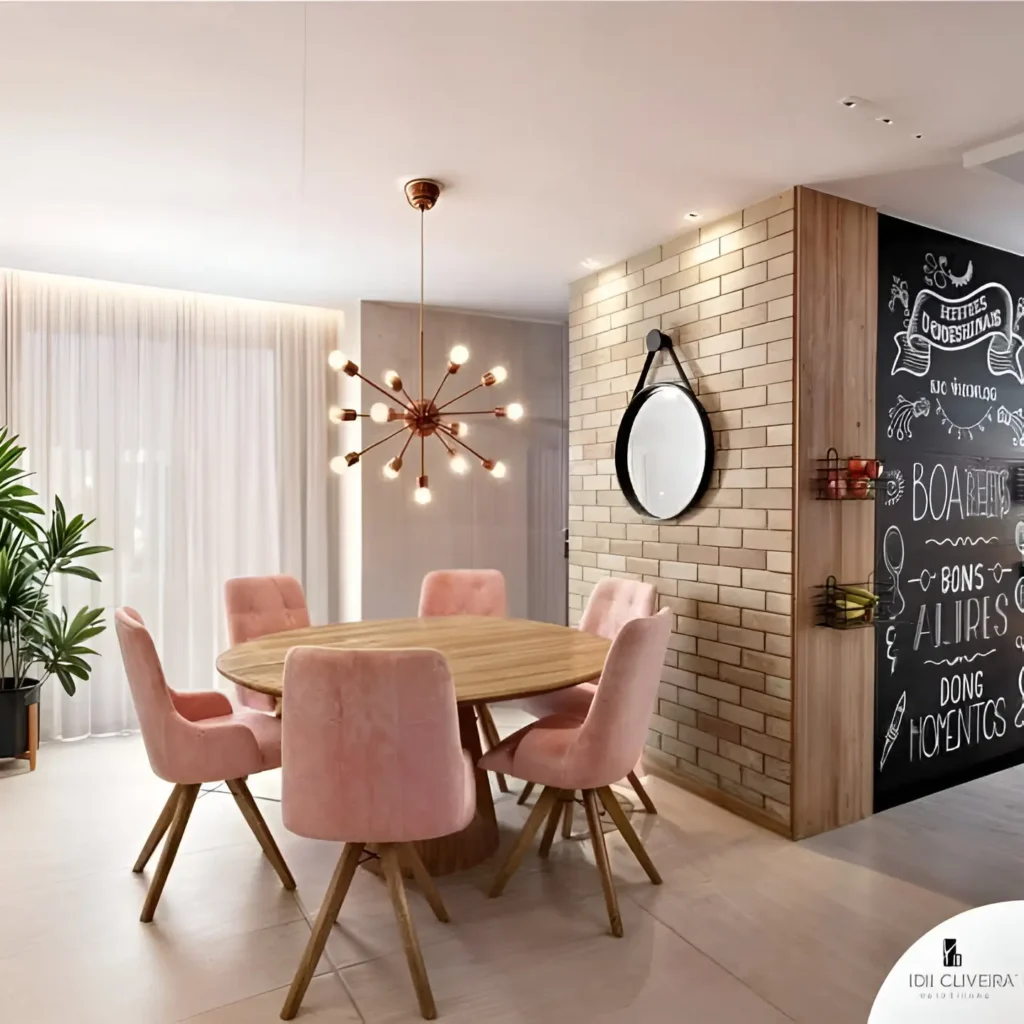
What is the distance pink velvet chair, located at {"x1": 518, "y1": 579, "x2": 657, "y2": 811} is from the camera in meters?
3.07

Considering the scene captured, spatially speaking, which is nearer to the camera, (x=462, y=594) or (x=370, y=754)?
(x=370, y=754)

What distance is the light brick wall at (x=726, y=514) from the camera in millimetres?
2939

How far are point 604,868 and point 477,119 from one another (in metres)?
2.33

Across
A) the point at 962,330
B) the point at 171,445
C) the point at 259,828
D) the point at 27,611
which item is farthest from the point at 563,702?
the point at 171,445

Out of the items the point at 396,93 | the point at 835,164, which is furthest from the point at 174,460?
the point at 835,164

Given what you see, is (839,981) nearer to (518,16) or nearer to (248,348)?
(518,16)

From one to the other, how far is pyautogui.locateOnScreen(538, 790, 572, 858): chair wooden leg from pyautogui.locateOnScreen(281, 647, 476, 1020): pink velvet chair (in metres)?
0.71

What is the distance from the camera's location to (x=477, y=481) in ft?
16.1

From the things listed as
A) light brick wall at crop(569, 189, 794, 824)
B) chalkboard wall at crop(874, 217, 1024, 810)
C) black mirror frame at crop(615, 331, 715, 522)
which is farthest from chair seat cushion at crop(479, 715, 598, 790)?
chalkboard wall at crop(874, 217, 1024, 810)

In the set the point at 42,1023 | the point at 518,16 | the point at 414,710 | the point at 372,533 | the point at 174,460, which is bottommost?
the point at 42,1023

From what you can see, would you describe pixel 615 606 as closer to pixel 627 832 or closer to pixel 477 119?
pixel 627 832

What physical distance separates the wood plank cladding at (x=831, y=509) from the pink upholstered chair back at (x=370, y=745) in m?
1.61

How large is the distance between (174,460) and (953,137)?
396 centimetres

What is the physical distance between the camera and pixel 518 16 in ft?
5.85
